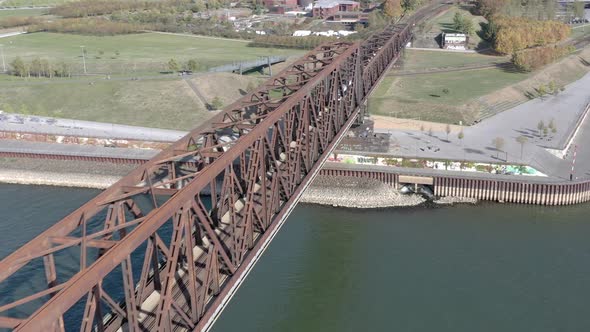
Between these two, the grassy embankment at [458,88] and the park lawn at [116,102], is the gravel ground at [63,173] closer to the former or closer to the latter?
the park lawn at [116,102]

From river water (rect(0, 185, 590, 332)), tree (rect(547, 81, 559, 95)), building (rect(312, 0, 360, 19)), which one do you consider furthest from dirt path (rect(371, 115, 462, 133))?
building (rect(312, 0, 360, 19))

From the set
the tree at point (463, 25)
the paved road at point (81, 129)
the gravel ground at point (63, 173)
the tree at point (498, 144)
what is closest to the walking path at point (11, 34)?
the paved road at point (81, 129)

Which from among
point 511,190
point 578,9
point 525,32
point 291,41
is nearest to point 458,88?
point 525,32

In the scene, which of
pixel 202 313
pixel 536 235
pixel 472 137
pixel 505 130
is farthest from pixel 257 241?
pixel 505 130

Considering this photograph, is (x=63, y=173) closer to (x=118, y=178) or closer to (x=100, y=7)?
(x=118, y=178)

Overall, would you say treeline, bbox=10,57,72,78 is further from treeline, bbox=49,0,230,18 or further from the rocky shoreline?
treeline, bbox=49,0,230,18

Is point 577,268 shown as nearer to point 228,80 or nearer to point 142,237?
point 142,237

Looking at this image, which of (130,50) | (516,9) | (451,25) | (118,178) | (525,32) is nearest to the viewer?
(118,178)
